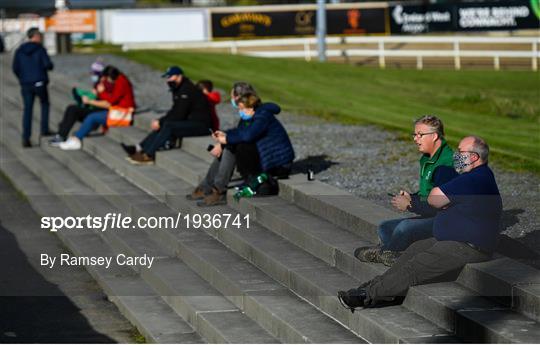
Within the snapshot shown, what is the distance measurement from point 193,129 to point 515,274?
8.68 metres

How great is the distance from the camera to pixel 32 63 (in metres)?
20.0

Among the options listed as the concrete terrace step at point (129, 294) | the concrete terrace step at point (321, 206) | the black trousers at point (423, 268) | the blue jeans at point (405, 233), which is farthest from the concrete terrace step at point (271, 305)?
the blue jeans at point (405, 233)

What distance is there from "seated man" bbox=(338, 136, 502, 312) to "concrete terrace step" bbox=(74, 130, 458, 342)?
0.16m

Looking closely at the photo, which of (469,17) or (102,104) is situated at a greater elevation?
(102,104)

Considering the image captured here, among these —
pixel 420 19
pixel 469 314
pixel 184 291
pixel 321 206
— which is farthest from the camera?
pixel 420 19

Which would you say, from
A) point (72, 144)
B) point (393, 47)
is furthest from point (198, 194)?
point (393, 47)

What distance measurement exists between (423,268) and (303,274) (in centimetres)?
150

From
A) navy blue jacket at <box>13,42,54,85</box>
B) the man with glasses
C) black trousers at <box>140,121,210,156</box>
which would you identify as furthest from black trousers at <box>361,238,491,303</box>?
navy blue jacket at <box>13,42,54,85</box>

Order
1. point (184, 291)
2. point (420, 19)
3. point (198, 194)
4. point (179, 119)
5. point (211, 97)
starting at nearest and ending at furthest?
point (184, 291)
point (198, 194)
point (179, 119)
point (211, 97)
point (420, 19)

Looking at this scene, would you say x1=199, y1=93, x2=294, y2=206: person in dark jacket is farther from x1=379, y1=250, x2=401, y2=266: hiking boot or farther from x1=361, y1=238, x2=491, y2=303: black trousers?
x1=361, y1=238, x2=491, y2=303: black trousers

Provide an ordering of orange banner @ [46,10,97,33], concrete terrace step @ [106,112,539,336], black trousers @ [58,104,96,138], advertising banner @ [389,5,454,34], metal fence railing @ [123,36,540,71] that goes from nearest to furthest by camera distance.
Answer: concrete terrace step @ [106,112,539,336]
black trousers @ [58,104,96,138]
metal fence railing @ [123,36,540,71]
advertising banner @ [389,5,454,34]
orange banner @ [46,10,97,33]

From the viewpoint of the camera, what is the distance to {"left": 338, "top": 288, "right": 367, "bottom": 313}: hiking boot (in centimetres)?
881

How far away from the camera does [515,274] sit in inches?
339

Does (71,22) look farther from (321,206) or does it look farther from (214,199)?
(321,206)
